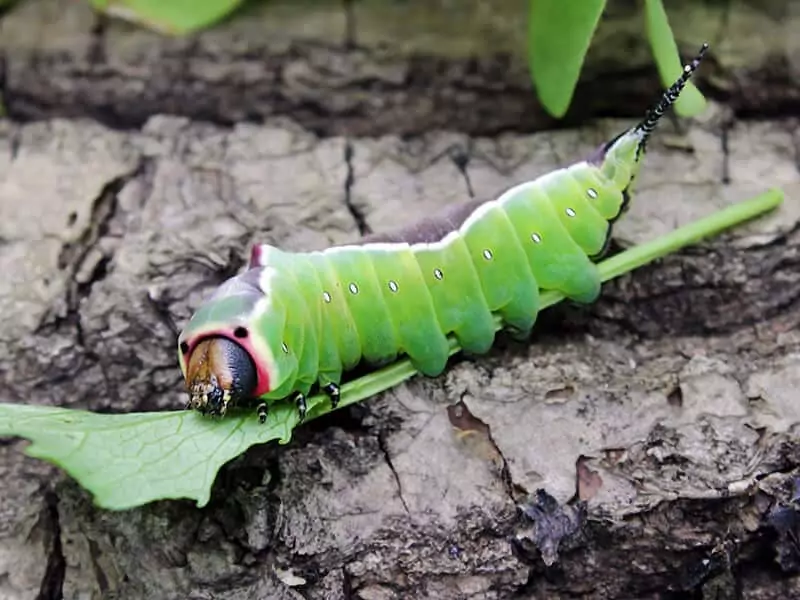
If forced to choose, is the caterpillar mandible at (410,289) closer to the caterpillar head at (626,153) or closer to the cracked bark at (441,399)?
the caterpillar head at (626,153)

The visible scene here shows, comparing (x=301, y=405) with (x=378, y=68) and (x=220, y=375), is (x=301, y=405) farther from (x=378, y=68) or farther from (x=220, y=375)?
(x=378, y=68)

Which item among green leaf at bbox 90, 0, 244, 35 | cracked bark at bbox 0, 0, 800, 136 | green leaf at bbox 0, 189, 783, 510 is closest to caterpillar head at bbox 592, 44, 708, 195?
cracked bark at bbox 0, 0, 800, 136

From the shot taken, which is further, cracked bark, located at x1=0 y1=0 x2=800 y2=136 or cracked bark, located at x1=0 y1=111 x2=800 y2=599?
cracked bark, located at x1=0 y1=0 x2=800 y2=136

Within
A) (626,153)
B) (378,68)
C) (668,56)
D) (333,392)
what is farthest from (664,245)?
(378,68)

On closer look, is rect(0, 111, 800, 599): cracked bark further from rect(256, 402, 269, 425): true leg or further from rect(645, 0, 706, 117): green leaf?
rect(645, 0, 706, 117): green leaf

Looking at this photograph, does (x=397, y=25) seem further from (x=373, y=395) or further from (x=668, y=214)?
(x=373, y=395)

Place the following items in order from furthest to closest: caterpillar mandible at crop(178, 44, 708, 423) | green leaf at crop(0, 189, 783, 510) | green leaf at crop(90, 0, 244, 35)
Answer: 1. green leaf at crop(90, 0, 244, 35)
2. caterpillar mandible at crop(178, 44, 708, 423)
3. green leaf at crop(0, 189, 783, 510)

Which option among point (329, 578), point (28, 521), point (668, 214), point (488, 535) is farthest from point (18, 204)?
point (668, 214)
